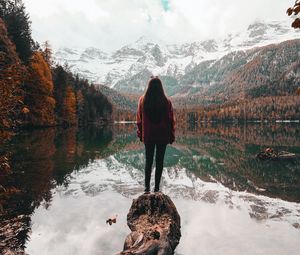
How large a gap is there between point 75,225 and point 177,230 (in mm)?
3513

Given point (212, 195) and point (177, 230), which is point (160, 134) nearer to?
point (177, 230)

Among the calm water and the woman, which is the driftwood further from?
the woman

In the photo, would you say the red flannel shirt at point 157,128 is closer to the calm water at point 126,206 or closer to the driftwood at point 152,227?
the driftwood at point 152,227

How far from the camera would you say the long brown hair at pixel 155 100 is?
1126 cm

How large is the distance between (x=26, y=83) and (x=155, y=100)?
1984 inches

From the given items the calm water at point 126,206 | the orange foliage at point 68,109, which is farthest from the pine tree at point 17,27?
the calm water at point 126,206

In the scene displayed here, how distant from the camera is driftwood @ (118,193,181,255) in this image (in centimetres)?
836

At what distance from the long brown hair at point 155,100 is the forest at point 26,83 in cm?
374

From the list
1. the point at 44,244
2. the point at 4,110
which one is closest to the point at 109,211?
the point at 44,244

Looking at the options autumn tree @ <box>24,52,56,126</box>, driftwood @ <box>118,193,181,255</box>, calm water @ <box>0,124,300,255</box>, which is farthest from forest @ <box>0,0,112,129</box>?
driftwood @ <box>118,193,181,255</box>

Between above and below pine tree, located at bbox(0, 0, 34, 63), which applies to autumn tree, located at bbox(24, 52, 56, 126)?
below

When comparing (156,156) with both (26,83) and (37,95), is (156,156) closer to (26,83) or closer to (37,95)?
(26,83)

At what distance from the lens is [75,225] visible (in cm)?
1187

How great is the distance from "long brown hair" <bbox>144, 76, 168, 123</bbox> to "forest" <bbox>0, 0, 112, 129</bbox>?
12.3 feet
